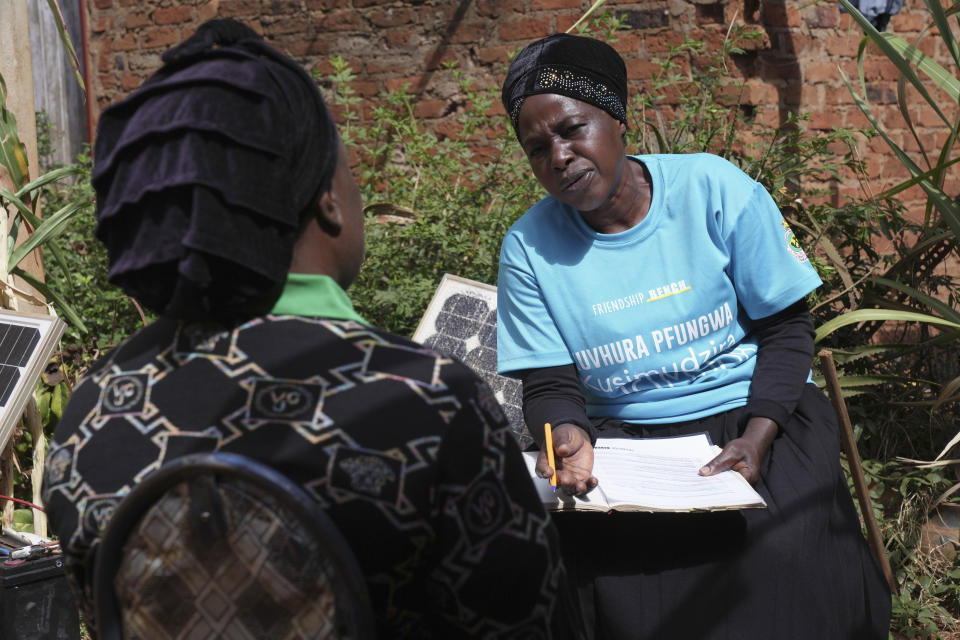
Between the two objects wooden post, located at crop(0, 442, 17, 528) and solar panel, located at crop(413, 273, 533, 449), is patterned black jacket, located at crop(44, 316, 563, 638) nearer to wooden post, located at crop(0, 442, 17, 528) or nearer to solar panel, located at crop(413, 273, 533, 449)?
solar panel, located at crop(413, 273, 533, 449)

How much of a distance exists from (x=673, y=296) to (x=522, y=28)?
10.4ft

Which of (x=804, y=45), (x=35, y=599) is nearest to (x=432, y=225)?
(x=35, y=599)

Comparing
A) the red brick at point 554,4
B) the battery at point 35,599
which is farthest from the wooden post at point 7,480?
the red brick at point 554,4

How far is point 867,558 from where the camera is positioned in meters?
2.00

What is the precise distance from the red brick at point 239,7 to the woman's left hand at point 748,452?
14.9ft

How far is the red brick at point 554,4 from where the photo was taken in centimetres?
479

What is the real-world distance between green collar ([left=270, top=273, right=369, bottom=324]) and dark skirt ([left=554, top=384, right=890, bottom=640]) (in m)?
1.00

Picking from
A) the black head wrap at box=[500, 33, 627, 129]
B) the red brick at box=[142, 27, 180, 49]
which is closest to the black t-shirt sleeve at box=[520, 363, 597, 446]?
the black head wrap at box=[500, 33, 627, 129]

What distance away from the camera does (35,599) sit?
2.39 meters

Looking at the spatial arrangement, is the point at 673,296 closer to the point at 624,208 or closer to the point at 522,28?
the point at 624,208

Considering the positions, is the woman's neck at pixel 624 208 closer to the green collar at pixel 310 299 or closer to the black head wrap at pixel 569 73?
the black head wrap at pixel 569 73

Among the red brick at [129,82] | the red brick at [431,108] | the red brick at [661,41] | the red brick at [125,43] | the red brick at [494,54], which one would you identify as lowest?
the red brick at [129,82]

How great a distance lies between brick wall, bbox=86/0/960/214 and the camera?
4.59 m

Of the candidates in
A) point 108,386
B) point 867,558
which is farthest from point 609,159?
point 108,386
